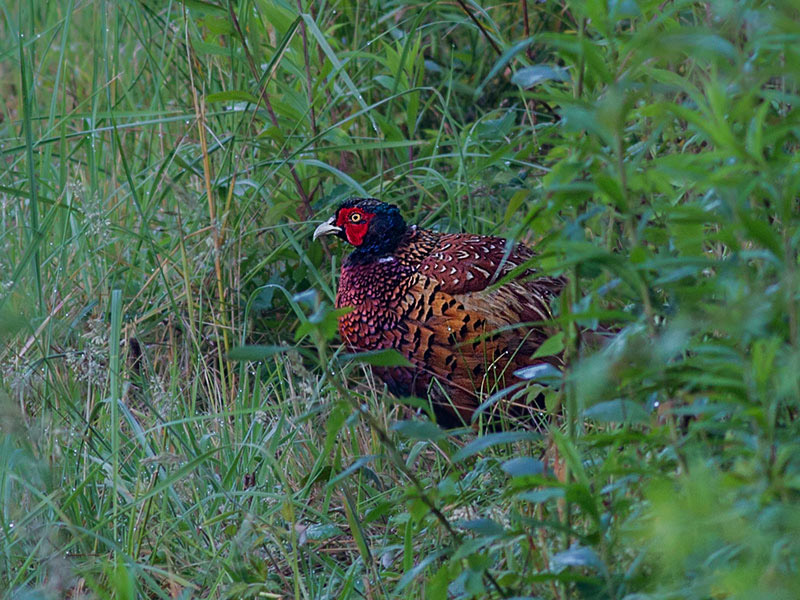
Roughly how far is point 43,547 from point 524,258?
1.83m

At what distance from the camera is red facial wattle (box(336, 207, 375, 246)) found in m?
3.75

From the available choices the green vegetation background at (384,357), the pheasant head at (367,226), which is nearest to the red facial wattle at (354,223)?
the pheasant head at (367,226)

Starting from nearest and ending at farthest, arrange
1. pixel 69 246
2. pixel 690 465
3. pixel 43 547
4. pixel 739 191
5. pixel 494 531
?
pixel 739 191 → pixel 690 465 → pixel 494 531 → pixel 43 547 → pixel 69 246

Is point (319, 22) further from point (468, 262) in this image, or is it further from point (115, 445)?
point (115, 445)

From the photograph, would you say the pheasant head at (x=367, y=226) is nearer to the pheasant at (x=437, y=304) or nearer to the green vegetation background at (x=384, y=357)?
the pheasant at (x=437, y=304)

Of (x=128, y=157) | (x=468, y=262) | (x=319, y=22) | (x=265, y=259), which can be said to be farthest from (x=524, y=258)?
(x=128, y=157)

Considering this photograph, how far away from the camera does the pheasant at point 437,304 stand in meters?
3.44

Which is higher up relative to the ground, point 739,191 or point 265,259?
point 739,191

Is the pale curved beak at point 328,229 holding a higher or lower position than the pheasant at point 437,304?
higher

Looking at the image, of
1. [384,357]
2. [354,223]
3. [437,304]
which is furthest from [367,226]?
[384,357]

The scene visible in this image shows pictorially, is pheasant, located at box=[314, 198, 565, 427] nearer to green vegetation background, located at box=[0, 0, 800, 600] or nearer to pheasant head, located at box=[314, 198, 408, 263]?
pheasant head, located at box=[314, 198, 408, 263]

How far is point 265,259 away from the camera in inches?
150

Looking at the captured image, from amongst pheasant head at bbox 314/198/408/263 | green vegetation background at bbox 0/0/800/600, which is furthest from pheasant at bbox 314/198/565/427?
green vegetation background at bbox 0/0/800/600

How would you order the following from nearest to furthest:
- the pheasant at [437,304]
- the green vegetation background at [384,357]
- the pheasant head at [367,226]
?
the green vegetation background at [384,357] → the pheasant at [437,304] → the pheasant head at [367,226]
